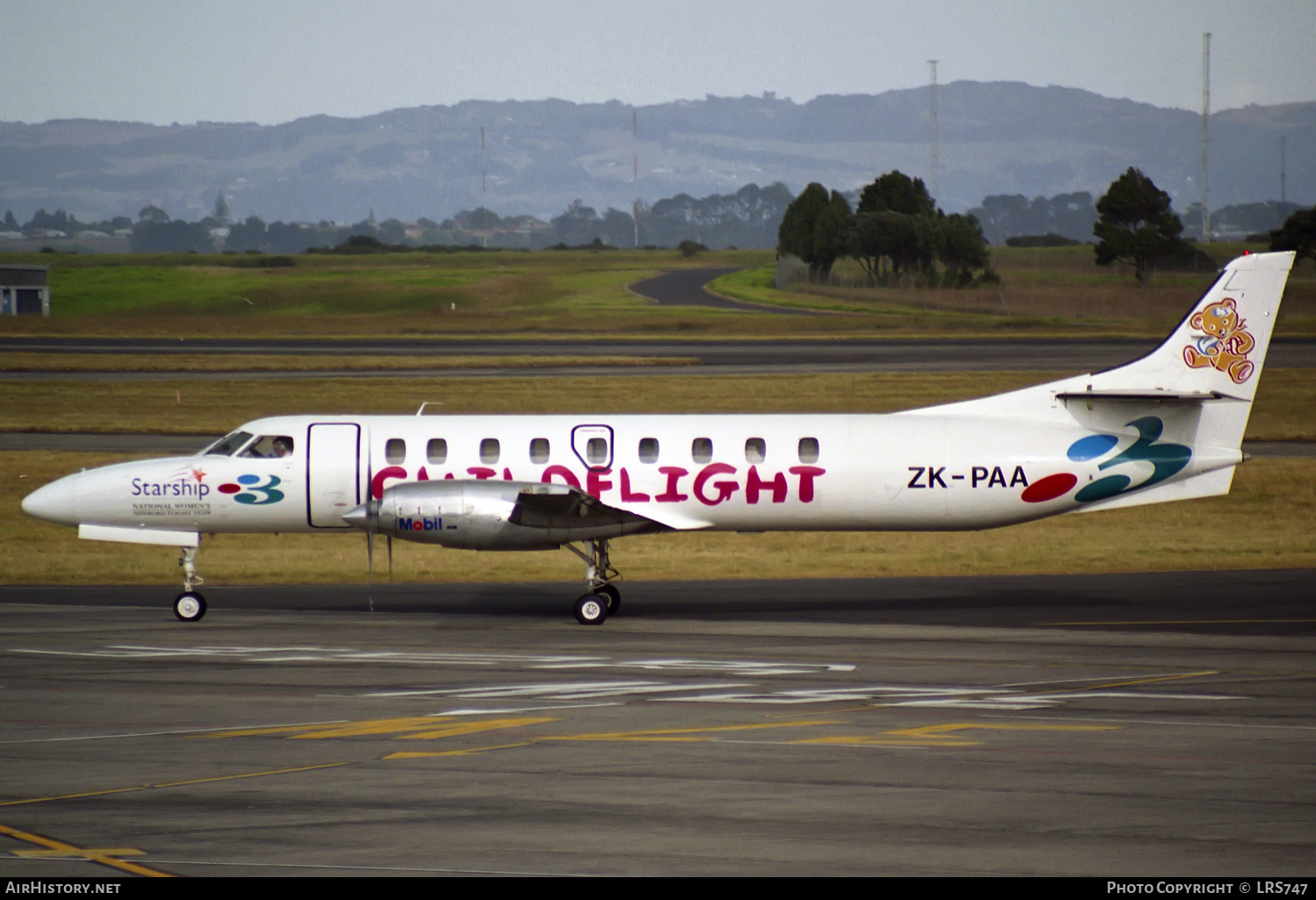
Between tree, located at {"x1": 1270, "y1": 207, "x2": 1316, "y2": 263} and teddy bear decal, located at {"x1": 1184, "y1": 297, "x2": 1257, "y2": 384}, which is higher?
tree, located at {"x1": 1270, "y1": 207, "x2": 1316, "y2": 263}

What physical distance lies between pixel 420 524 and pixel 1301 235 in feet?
277

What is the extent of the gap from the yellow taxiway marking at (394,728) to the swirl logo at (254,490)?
27.7 ft

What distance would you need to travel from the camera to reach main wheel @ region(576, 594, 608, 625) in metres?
21.9

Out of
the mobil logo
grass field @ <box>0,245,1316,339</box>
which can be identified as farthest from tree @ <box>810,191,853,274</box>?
the mobil logo

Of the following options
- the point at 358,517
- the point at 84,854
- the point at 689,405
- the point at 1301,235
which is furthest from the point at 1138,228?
the point at 84,854

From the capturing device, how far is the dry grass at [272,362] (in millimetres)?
58719

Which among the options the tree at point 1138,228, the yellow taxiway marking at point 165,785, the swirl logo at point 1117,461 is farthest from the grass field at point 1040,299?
Result: the yellow taxiway marking at point 165,785

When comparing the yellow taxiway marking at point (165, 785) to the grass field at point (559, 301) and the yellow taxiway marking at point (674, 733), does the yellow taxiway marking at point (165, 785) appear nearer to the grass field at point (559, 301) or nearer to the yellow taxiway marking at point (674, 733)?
the yellow taxiway marking at point (674, 733)

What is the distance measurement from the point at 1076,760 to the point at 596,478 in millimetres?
10718

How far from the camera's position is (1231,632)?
807 inches

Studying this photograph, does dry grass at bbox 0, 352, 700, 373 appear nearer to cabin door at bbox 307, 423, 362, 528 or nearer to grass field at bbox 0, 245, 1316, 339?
grass field at bbox 0, 245, 1316, 339

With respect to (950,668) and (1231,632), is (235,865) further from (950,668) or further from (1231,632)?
(1231,632)

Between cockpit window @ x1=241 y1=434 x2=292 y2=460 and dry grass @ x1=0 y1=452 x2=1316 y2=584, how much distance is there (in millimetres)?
4962

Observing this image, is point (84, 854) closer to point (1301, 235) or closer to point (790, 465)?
point (790, 465)
